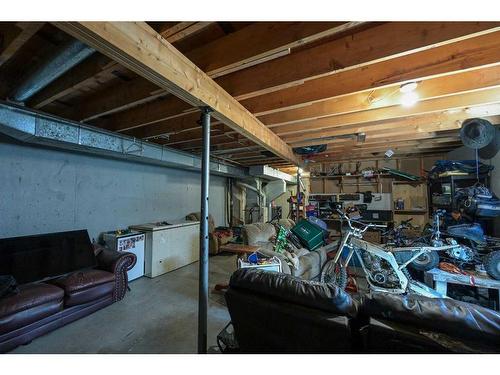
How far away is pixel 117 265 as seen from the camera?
8.76ft

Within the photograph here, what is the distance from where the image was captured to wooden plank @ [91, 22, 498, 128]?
118 cm

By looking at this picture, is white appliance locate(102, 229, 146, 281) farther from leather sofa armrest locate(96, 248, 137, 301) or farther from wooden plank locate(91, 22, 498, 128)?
wooden plank locate(91, 22, 498, 128)

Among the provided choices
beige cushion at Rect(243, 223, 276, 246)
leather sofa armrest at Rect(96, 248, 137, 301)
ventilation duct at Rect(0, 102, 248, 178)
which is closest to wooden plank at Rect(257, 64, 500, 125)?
beige cushion at Rect(243, 223, 276, 246)

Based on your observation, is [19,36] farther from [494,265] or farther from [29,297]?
[494,265]

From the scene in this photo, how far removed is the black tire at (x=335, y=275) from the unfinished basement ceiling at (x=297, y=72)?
181 cm

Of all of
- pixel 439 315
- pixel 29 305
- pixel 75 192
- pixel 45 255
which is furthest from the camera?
pixel 75 192

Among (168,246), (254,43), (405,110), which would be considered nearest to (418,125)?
(405,110)

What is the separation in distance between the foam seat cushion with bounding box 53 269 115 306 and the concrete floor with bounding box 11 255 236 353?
0.22m

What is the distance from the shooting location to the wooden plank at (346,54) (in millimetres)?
1176

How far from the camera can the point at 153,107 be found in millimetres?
2311

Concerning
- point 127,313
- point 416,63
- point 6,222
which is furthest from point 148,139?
point 416,63

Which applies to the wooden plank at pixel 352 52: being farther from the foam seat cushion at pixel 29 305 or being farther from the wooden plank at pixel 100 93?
the foam seat cushion at pixel 29 305

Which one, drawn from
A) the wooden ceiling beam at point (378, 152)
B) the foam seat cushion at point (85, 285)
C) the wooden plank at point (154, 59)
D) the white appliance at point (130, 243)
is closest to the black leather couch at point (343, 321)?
the wooden plank at point (154, 59)

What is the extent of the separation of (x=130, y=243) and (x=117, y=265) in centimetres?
66
